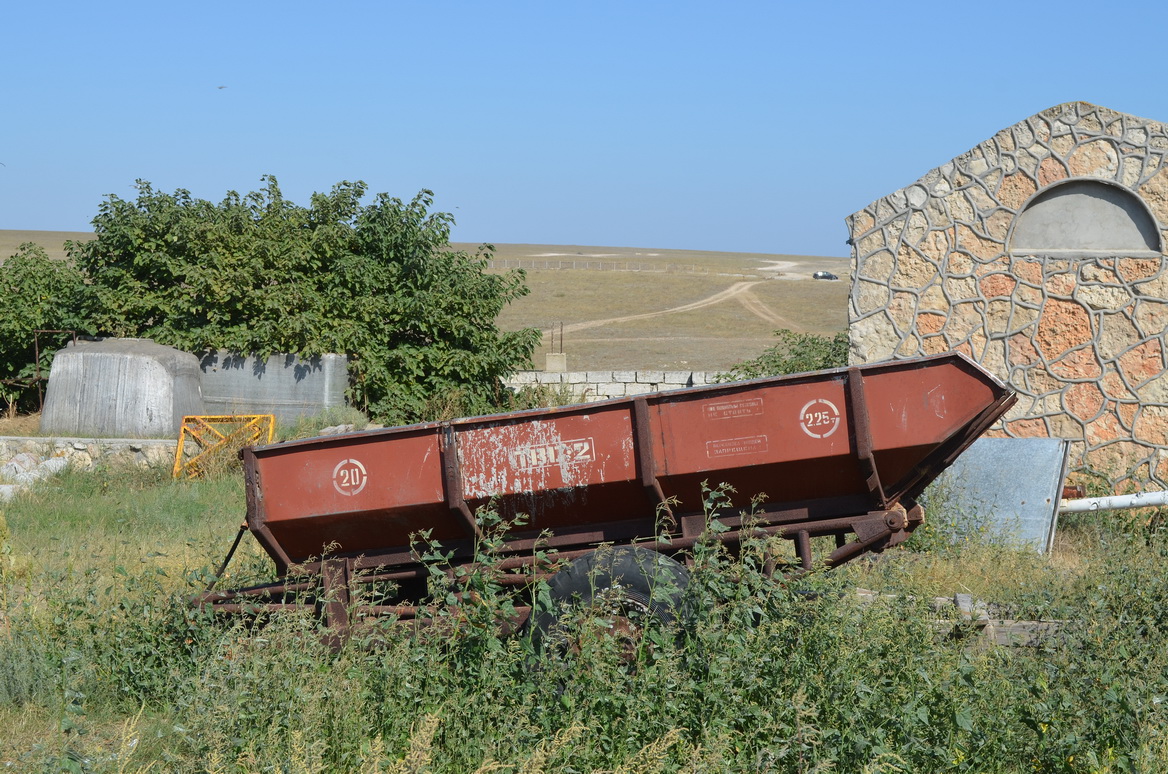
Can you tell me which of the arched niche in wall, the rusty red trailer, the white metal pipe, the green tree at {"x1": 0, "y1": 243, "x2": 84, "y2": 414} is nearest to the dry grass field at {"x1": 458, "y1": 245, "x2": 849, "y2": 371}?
the green tree at {"x1": 0, "y1": 243, "x2": 84, "y2": 414}

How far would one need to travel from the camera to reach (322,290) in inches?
655

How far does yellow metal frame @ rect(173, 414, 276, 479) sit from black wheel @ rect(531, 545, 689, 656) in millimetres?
9035

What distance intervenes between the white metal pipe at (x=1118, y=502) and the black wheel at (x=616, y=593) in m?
5.82

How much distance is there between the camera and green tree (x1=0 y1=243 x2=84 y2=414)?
17047 mm

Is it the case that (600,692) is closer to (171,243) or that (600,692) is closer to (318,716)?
(318,716)

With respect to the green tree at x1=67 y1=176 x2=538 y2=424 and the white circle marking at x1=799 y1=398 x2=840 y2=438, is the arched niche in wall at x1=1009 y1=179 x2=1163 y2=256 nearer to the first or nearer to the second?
the white circle marking at x1=799 y1=398 x2=840 y2=438

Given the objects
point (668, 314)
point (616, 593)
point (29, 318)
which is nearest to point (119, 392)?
point (29, 318)

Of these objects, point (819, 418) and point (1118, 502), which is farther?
point (1118, 502)

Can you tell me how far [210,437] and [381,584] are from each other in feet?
29.7

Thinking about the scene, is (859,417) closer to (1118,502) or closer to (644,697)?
(644,697)

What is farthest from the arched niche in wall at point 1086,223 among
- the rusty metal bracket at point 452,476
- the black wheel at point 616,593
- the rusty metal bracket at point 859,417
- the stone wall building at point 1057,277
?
the rusty metal bracket at point 452,476

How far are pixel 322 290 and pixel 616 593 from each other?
12.5 metres

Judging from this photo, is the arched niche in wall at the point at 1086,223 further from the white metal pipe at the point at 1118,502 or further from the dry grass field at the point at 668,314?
the dry grass field at the point at 668,314

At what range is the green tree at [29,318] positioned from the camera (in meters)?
17.0
